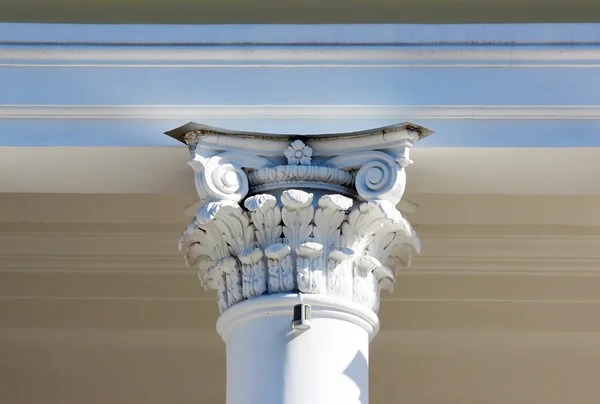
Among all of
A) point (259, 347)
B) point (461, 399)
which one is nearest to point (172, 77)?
point (259, 347)

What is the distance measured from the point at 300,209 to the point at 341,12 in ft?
4.93

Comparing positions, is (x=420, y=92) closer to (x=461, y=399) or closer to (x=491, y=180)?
(x=491, y=180)

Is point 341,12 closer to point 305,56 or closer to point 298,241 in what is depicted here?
point 305,56

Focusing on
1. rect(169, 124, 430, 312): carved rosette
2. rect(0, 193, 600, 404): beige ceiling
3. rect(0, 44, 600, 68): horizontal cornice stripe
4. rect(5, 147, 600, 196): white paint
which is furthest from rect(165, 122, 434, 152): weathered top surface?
rect(0, 193, 600, 404): beige ceiling

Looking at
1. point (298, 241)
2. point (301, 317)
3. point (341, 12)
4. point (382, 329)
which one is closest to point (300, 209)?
point (298, 241)

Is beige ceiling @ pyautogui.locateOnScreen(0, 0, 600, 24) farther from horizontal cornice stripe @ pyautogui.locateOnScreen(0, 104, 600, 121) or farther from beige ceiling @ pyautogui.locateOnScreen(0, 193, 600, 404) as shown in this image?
beige ceiling @ pyautogui.locateOnScreen(0, 193, 600, 404)

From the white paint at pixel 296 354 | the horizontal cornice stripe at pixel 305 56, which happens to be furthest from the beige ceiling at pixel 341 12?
the white paint at pixel 296 354

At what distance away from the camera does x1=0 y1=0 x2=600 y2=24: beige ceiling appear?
361 inches

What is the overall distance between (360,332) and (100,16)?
2675mm

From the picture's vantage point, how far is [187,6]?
30.3 feet

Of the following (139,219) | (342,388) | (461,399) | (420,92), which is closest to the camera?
(342,388)

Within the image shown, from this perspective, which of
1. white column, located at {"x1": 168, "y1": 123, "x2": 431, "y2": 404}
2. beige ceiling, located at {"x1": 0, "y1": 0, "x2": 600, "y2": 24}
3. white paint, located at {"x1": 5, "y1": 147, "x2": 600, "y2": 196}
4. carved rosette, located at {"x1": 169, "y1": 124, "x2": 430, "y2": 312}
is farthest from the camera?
beige ceiling, located at {"x1": 0, "y1": 0, "x2": 600, "y2": 24}

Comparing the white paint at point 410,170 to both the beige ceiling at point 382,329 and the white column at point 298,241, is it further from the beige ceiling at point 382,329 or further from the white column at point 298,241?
the beige ceiling at point 382,329

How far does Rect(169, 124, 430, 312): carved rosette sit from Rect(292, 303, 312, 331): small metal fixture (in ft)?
0.46
